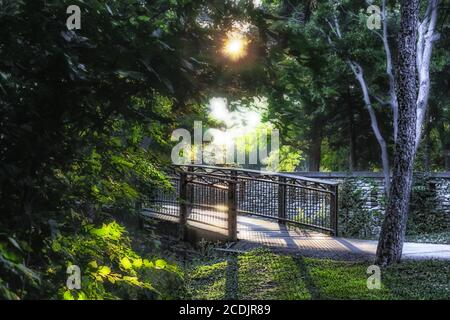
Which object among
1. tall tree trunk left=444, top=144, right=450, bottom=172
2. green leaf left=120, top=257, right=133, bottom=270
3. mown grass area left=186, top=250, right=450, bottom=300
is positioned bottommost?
mown grass area left=186, top=250, right=450, bottom=300

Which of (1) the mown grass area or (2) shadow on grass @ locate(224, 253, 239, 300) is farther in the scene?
(2) shadow on grass @ locate(224, 253, 239, 300)

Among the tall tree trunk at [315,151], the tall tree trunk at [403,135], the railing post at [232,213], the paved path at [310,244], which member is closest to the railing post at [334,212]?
the paved path at [310,244]

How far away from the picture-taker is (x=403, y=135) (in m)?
7.61

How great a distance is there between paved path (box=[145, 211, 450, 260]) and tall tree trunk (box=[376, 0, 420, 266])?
3.23 feet

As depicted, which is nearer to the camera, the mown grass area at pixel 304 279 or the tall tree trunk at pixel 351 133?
the mown grass area at pixel 304 279

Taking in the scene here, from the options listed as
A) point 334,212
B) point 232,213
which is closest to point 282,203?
point 334,212

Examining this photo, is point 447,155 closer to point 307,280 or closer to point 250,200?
point 250,200

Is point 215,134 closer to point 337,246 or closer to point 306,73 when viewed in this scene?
point 337,246

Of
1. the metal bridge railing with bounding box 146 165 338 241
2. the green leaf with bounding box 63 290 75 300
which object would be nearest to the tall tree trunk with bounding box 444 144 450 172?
the metal bridge railing with bounding box 146 165 338 241

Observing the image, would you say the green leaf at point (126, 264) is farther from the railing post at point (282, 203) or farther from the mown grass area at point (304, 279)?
the railing post at point (282, 203)

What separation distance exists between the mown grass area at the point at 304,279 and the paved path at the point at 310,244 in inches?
31.5

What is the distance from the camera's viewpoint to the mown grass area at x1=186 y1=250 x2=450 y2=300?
6.02 m

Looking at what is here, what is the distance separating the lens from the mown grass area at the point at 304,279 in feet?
19.7

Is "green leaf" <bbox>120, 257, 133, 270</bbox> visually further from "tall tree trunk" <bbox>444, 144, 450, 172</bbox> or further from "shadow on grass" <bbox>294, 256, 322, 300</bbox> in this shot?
"tall tree trunk" <bbox>444, 144, 450, 172</bbox>
